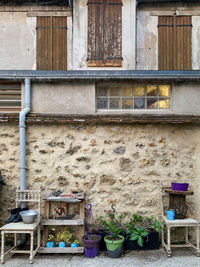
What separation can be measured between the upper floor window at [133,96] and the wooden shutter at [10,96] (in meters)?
1.52

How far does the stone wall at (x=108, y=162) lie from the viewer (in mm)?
4336

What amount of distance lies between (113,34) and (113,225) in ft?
14.5

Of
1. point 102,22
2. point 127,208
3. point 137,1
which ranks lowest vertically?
point 127,208

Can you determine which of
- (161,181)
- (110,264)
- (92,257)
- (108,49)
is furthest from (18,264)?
(108,49)

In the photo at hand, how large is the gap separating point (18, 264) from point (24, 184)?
124cm

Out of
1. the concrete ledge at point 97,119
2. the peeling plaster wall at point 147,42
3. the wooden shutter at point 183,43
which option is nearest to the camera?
the concrete ledge at point 97,119

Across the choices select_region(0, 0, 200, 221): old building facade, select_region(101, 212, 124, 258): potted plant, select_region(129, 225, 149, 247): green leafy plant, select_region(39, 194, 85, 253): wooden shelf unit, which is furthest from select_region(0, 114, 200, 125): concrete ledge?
select_region(129, 225, 149, 247): green leafy plant

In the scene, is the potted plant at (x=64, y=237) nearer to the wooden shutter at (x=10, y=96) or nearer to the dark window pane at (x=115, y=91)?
the wooden shutter at (x=10, y=96)

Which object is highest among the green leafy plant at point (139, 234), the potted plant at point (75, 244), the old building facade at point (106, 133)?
the old building facade at point (106, 133)

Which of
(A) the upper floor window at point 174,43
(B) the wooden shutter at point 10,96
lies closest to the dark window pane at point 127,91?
(B) the wooden shutter at point 10,96

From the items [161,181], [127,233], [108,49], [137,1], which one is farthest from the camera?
[137,1]

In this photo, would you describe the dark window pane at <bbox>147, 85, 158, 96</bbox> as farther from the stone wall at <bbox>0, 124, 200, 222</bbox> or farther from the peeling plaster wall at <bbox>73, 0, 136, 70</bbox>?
the peeling plaster wall at <bbox>73, 0, 136, 70</bbox>

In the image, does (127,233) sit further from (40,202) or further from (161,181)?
(40,202)

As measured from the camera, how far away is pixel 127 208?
4.32 meters
